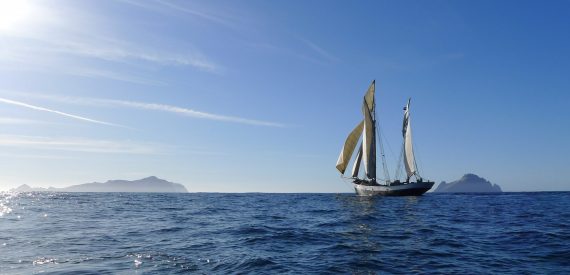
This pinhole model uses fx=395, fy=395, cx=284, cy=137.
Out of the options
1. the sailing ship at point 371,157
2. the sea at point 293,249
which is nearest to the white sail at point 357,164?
the sailing ship at point 371,157

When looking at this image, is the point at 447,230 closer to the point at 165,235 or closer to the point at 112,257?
the point at 165,235

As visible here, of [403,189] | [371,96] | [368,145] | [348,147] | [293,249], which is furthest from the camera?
[371,96]

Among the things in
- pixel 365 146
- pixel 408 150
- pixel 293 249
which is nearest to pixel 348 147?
pixel 365 146

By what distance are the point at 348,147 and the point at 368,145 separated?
172 inches

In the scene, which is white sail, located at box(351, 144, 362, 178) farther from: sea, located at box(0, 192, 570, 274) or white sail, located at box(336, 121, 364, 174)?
sea, located at box(0, 192, 570, 274)

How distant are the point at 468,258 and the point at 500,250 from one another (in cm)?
265

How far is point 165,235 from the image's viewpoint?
76.6 feet

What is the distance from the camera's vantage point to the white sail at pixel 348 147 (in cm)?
8594

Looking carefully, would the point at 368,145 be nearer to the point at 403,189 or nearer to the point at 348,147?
the point at 348,147

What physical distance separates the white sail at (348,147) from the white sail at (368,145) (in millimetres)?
1642

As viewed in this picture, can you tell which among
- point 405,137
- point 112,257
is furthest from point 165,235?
point 405,137

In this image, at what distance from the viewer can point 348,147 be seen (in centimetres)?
8625

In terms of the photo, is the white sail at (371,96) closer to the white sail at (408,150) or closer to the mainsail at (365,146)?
the mainsail at (365,146)

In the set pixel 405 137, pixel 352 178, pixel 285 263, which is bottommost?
pixel 285 263
